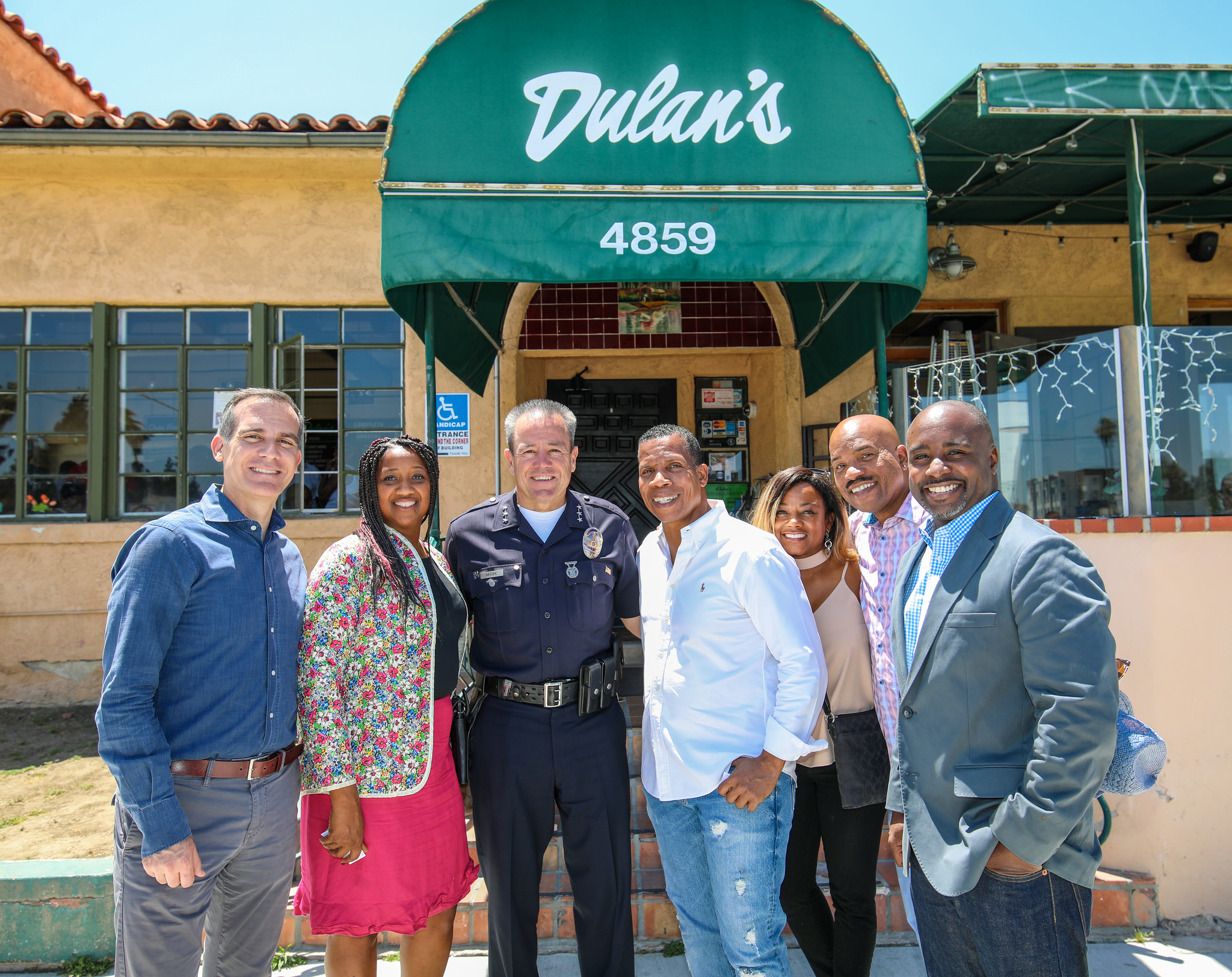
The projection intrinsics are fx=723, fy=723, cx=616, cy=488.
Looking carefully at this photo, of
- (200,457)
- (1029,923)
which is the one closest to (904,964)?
(1029,923)

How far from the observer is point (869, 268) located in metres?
3.72

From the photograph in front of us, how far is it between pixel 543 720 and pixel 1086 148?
5922 millimetres

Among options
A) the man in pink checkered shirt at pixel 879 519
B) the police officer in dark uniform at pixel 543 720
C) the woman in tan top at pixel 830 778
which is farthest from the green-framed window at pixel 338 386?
the man in pink checkered shirt at pixel 879 519

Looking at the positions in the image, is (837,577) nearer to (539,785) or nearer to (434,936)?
(539,785)

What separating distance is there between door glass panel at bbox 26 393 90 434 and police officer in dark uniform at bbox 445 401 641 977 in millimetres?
5682

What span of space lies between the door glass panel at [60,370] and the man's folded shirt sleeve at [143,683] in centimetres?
568

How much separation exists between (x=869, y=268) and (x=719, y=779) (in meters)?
2.71

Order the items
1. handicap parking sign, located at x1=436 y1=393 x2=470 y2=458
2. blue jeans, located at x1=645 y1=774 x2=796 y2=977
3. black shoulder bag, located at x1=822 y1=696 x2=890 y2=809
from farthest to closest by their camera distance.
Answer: handicap parking sign, located at x1=436 y1=393 x2=470 y2=458
black shoulder bag, located at x1=822 y1=696 x2=890 y2=809
blue jeans, located at x1=645 y1=774 x2=796 y2=977

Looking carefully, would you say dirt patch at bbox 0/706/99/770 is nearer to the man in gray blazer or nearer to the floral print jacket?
the floral print jacket

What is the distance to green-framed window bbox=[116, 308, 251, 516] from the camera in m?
6.44

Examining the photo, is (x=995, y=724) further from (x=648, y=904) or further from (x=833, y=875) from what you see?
(x=648, y=904)

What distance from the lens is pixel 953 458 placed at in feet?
6.42

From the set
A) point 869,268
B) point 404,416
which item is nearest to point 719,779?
point 869,268

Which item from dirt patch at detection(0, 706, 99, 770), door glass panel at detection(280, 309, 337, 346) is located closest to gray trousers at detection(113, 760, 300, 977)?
dirt patch at detection(0, 706, 99, 770)
